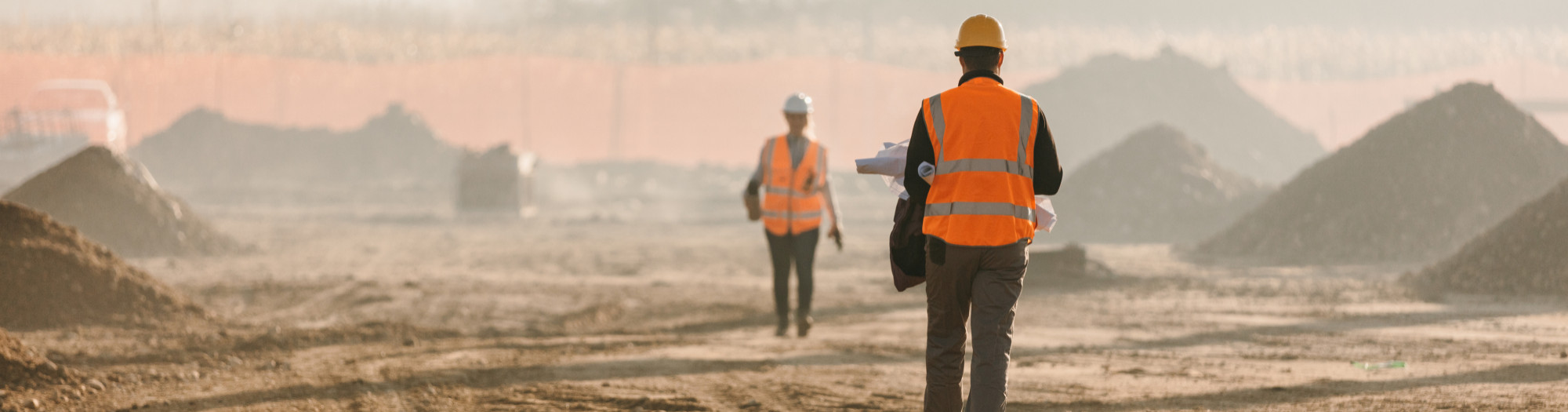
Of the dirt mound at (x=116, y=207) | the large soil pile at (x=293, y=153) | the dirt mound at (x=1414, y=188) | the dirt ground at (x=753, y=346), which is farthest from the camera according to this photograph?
the large soil pile at (x=293, y=153)

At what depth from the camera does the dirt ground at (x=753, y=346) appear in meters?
6.54

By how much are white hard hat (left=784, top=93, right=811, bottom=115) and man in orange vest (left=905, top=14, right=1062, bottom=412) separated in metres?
4.28

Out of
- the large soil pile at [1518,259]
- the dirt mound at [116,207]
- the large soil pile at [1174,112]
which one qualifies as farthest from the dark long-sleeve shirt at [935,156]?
the large soil pile at [1174,112]

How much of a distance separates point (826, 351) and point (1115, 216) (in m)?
20.6

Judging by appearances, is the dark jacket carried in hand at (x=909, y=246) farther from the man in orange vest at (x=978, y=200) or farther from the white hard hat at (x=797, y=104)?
the white hard hat at (x=797, y=104)

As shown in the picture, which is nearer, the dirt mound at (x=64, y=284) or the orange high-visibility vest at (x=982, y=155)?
the orange high-visibility vest at (x=982, y=155)

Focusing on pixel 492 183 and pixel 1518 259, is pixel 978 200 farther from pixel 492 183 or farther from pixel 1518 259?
pixel 492 183

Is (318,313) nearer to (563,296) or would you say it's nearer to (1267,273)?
(563,296)

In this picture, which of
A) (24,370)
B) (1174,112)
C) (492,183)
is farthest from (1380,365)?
(1174,112)

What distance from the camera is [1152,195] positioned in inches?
1114

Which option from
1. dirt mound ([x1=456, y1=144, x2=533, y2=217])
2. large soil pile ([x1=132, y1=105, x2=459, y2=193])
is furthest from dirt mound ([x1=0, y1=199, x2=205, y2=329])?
large soil pile ([x1=132, y1=105, x2=459, y2=193])

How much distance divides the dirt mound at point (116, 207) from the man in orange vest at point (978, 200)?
58.6 feet

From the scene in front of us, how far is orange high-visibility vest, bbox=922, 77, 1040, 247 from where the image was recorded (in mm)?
4383

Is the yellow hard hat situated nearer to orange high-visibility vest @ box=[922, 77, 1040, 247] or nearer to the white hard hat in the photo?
orange high-visibility vest @ box=[922, 77, 1040, 247]
